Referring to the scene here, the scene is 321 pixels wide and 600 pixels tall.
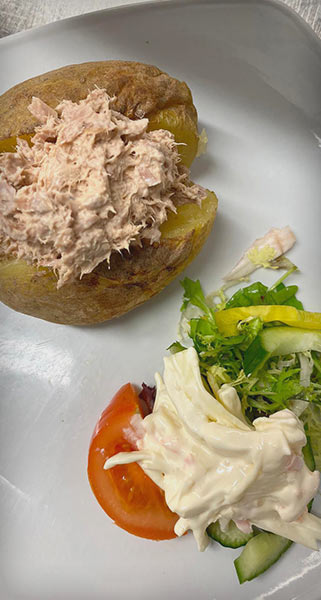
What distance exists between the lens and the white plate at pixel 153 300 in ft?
5.60

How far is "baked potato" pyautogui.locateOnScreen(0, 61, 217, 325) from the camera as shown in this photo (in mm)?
1436

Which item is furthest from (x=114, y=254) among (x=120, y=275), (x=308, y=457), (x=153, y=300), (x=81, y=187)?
(x=308, y=457)

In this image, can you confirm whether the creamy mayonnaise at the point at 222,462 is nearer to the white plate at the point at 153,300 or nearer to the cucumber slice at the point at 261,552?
the cucumber slice at the point at 261,552

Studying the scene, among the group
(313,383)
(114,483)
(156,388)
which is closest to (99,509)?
(114,483)

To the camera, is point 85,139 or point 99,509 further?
point 99,509

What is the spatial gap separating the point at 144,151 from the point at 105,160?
12 centimetres

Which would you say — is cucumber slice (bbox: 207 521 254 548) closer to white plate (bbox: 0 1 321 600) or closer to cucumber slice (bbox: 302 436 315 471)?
white plate (bbox: 0 1 321 600)

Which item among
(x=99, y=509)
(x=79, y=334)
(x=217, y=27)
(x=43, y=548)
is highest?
(x=217, y=27)

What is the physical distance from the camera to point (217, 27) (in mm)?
1792

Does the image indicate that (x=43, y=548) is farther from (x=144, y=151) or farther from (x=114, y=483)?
(x=144, y=151)

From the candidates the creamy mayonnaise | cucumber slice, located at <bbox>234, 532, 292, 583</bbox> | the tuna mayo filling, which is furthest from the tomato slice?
the tuna mayo filling

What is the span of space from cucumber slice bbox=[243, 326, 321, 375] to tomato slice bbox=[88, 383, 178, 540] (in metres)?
0.41

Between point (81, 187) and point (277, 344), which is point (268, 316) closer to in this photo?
point (277, 344)

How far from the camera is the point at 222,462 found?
146 centimetres
